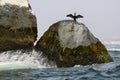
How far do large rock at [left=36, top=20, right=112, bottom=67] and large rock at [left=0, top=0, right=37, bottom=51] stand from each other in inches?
51.7

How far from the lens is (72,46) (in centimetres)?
2519

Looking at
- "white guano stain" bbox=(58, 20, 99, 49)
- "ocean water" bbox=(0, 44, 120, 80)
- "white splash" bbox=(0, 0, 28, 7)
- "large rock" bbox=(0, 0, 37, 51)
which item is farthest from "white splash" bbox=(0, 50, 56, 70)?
"white splash" bbox=(0, 0, 28, 7)

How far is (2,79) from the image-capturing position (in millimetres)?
18984

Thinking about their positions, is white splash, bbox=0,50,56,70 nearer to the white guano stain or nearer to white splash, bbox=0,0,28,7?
the white guano stain

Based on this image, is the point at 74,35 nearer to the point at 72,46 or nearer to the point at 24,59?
the point at 72,46

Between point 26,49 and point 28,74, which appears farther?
point 26,49

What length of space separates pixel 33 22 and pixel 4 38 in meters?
2.29

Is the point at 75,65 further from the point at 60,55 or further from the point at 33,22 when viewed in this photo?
the point at 33,22

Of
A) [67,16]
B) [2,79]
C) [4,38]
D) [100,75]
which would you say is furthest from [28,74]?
[67,16]

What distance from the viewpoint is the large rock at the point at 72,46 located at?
25141mm

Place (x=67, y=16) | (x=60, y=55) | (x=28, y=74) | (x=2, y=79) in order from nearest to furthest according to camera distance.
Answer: (x=2, y=79) → (x=28, y=74) → (x=60, y=55) → (x=67, y=16)

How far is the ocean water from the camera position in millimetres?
19741

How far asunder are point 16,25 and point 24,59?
236 centimetres

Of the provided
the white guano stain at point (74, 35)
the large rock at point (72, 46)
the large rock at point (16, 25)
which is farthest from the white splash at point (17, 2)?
the white guano stain at point (74, 35)
